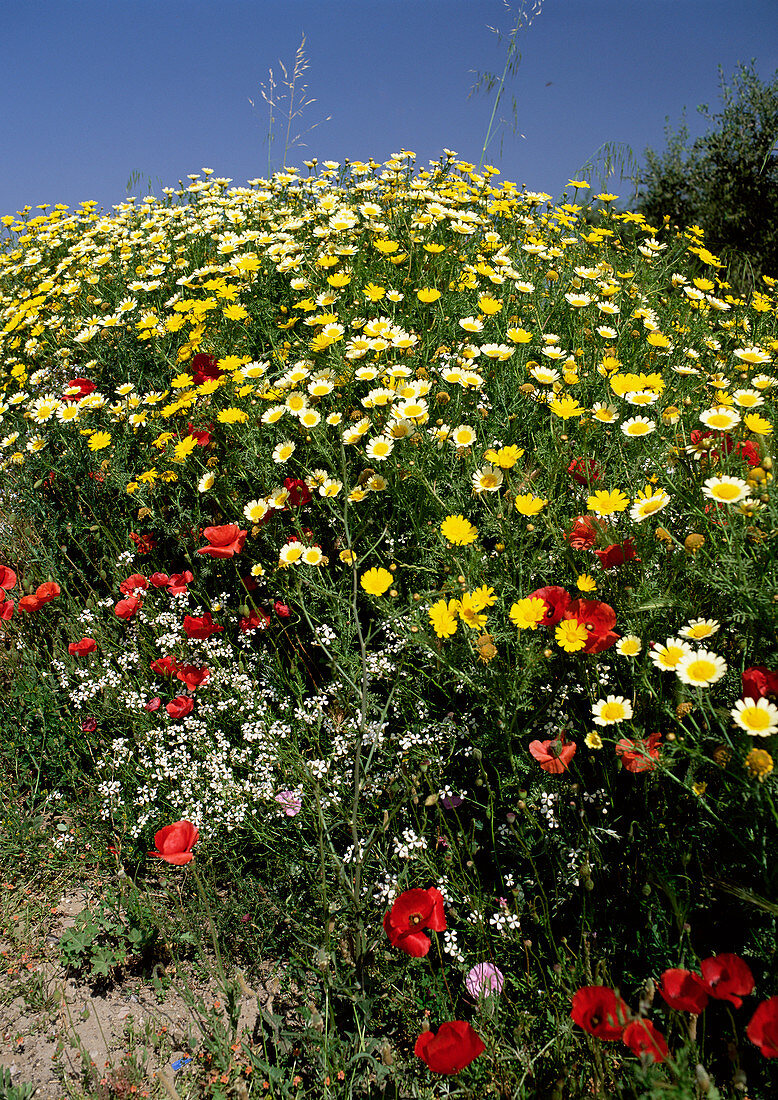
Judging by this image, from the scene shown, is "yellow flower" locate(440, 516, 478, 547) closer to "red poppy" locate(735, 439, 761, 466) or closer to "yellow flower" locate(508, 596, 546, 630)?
"yellow flower" locate(508, 596, 546, 630)

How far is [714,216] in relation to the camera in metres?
10.5

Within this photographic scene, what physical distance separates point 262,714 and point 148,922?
651 mm

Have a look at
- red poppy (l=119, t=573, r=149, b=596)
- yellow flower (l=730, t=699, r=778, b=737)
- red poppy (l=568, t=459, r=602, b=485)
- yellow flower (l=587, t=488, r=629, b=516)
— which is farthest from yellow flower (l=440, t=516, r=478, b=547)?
red poppy (l=119, t=573, r=149, b=596)

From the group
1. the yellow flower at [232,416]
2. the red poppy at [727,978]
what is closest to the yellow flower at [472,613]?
the red poppy at [727,978]

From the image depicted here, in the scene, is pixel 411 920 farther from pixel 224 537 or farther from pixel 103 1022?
pixel 224 537

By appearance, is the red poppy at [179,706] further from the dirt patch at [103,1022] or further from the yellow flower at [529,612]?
the yellow flower at [529,612]

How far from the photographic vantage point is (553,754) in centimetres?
158

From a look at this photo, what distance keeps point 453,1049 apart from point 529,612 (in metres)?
0.94

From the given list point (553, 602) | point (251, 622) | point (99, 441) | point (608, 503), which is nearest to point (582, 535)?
point (608, 503)

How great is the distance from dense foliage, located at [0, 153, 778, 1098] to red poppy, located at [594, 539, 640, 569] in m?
0.02

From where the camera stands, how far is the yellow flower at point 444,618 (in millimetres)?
→ 1734

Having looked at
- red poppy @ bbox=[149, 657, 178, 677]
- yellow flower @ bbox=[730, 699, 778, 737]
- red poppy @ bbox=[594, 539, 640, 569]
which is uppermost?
red poppy @ bbox=[594, 539, 640, 569]

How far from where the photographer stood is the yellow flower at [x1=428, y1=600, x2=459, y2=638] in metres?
1.73

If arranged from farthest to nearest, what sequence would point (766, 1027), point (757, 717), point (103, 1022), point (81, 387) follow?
point (81, 387) → point (103, 1022) → point (757, 717) → point (766, 1027)
